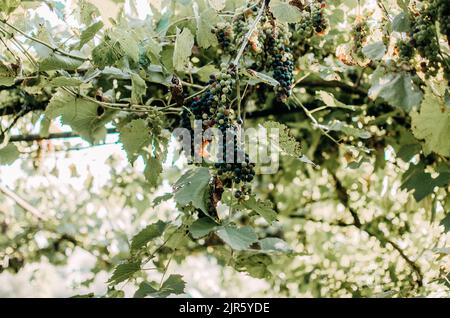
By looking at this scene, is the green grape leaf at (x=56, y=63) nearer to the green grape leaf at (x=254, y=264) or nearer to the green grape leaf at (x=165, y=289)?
the green grape leaf at (x=165, y=289)

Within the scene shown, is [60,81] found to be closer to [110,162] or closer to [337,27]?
[337,27]

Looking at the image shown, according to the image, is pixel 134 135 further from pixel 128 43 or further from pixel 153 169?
pixel 128 43

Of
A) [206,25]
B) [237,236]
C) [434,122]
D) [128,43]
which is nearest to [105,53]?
[128,43]

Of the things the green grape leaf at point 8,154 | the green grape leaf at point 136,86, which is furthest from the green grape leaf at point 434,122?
the green grape leaf at point 8,154

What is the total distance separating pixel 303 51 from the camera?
1.96 meters

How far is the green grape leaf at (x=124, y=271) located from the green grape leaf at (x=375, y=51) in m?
0.74

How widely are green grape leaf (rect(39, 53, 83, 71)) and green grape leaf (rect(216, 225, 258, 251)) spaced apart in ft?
1.69

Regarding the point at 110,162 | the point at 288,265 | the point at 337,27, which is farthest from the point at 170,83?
the point at 288,265

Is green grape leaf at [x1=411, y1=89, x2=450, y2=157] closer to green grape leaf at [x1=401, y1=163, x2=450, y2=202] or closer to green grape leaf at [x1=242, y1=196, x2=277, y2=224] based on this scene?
green grape leaf at [x1=401, y1=163, x2=450, y2=202]

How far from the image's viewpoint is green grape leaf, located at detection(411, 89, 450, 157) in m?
1.29

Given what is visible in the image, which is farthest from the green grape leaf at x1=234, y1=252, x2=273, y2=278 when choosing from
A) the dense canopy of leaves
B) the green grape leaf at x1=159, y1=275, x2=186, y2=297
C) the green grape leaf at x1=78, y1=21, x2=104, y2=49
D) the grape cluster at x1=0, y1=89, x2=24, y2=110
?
the grape cluster at x1=0, y1=89, x2=24, y2=110

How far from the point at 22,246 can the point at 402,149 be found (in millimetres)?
2443

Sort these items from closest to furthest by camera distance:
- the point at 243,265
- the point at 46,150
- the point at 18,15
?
the point at 18,15, the point at 243,265, the point at 46,150

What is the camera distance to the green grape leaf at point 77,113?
1394 millimetres
